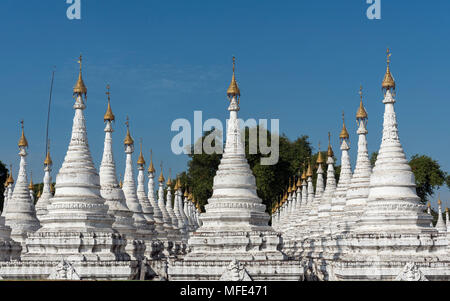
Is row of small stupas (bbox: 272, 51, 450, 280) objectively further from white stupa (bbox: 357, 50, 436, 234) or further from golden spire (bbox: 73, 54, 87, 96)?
golden spire (bbox: 73, 54, 87, 96)

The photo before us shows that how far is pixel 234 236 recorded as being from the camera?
3042cm

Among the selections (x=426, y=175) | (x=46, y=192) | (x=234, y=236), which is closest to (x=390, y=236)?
(x=234, y=236)

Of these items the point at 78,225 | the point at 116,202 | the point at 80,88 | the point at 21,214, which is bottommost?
the point at 78,225

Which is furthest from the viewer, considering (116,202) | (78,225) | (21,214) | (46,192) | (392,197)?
(46,192)

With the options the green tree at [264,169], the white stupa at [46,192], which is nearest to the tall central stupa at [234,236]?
the white stupa at [46,192]

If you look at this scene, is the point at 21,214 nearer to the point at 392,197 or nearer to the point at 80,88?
the point at 80,88

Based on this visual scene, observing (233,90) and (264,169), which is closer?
(233,90)

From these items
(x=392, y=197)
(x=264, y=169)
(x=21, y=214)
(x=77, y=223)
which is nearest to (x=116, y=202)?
(x=21, y=214)

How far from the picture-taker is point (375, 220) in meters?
29.7

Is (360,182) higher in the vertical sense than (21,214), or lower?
higher

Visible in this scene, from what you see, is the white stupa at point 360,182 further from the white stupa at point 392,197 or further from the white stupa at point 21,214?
the white stupa at point 21,214

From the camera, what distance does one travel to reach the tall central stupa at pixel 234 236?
95.6 ft

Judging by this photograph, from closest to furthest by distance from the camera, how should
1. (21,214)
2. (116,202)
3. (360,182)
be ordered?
(360,182) < (116,202) < (21,214)

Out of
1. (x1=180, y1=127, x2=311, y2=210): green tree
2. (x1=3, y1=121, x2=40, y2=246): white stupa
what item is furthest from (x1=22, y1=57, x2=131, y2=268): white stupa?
(x1=180, y1=127, x2=311, y2=210): green tree
